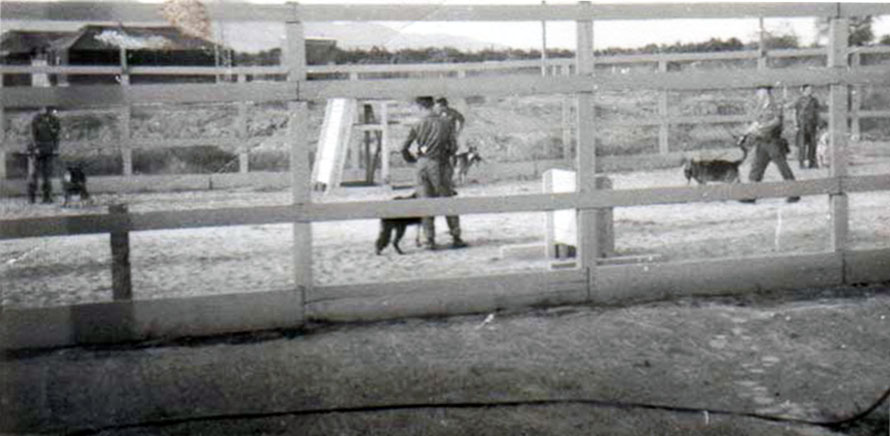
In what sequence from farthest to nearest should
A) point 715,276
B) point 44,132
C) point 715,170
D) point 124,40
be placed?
point 124,40 < point 44,132 < point 715,170 < point 715,276

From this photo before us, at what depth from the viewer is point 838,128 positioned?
7945 mm

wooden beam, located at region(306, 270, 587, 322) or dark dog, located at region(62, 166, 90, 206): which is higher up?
dark dog, located at region(62, 166, 90, 206)

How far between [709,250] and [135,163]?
17.9m

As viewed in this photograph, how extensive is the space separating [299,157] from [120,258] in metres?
1.31

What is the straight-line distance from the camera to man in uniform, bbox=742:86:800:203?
Answer: 14539 mm

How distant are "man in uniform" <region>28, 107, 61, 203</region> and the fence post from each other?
10566 mm

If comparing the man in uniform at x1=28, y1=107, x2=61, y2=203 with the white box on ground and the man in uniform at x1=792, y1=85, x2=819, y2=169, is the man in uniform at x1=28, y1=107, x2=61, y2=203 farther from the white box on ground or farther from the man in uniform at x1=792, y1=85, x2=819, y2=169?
the man in uniform at x1=792, y1=85, x2=819, y2=169

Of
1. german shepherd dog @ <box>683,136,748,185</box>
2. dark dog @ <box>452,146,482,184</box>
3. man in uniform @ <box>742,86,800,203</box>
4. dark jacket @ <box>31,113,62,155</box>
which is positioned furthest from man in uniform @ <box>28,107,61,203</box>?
man in uniform @ <box>742,86,800,203</box>

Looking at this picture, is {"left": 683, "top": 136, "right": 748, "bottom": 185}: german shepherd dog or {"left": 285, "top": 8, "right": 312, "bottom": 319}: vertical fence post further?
{"left": 683, "top": 136, "right": 748, "bottom": 185}: german shepherd dog

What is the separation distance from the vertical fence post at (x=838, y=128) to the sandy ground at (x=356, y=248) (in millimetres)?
2406

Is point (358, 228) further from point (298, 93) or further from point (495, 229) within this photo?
point (298, 93)

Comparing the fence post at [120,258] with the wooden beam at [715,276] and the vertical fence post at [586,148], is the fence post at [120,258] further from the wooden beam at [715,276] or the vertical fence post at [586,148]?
the wooden beam at [715,276]

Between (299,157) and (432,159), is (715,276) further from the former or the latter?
(432,159)

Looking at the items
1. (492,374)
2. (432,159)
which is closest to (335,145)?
(432,159)
